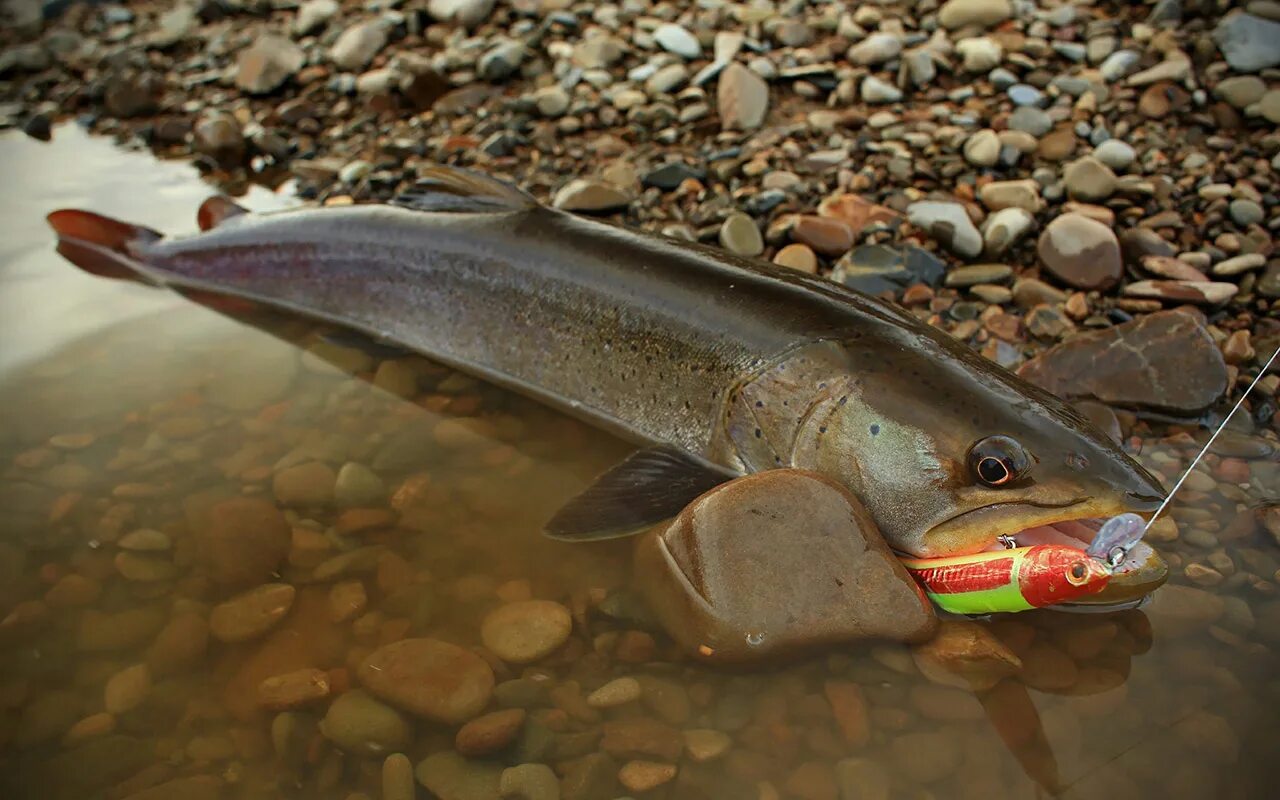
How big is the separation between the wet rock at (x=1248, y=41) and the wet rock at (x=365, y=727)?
19.2 ft

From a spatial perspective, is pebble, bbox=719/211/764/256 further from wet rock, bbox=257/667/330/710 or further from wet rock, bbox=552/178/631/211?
wet rock, bbox=257/667/330/710

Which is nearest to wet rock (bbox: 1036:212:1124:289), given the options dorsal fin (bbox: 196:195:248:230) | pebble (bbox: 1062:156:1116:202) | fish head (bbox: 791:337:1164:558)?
pebble (bbox: 1062:156:1116:202)

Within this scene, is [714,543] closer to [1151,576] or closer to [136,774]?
[1151,576]

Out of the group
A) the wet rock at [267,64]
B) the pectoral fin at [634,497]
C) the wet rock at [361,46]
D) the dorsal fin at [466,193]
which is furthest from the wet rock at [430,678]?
the wet rock at [267,64]

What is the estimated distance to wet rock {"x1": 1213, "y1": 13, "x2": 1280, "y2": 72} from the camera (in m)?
5.48

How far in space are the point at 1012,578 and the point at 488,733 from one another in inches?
63.6

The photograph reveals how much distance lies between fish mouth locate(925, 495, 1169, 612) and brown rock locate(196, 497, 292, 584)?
7.64 feet

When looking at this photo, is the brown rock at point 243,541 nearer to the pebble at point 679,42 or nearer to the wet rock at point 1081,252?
the wet rock at point 1081,252

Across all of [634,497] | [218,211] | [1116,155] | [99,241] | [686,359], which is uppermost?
[1116,155]

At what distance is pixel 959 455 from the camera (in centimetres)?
296

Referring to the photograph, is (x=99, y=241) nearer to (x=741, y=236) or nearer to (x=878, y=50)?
(x=741, y=236)

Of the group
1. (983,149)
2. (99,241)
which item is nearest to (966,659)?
(983,149)

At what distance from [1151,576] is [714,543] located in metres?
1.39

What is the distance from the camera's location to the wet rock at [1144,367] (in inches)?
150
